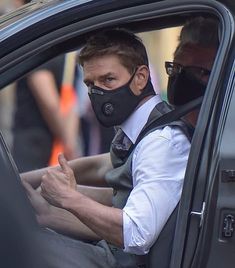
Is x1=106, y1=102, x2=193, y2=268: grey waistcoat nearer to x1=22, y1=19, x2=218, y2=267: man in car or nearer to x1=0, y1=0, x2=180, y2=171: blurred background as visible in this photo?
x1=22, y1=19, x2=218, y2=267: man in car

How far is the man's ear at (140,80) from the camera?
302cm

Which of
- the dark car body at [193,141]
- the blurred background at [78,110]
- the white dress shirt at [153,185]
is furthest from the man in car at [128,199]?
the blurred background at [78,110]

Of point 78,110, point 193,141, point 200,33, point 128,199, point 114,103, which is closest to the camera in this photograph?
point 193,141

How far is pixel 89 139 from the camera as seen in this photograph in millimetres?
6363

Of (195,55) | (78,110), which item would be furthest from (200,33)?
(78,110)

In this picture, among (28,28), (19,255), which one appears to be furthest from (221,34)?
(19,255)

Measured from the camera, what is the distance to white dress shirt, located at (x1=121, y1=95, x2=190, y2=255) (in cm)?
278

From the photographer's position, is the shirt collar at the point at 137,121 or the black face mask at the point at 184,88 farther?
the black face mask at the point at 184,88

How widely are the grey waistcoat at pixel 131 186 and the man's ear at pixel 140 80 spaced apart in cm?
9

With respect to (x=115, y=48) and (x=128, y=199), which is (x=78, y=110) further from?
(x=128, y=199)

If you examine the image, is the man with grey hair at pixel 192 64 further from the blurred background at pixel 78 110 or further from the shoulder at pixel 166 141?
the blurred background at pixel 78 110

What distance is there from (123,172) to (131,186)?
0.21 ft

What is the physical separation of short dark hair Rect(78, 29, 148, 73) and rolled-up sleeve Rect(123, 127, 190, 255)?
0.30 meters

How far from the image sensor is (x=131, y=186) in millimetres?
2977
